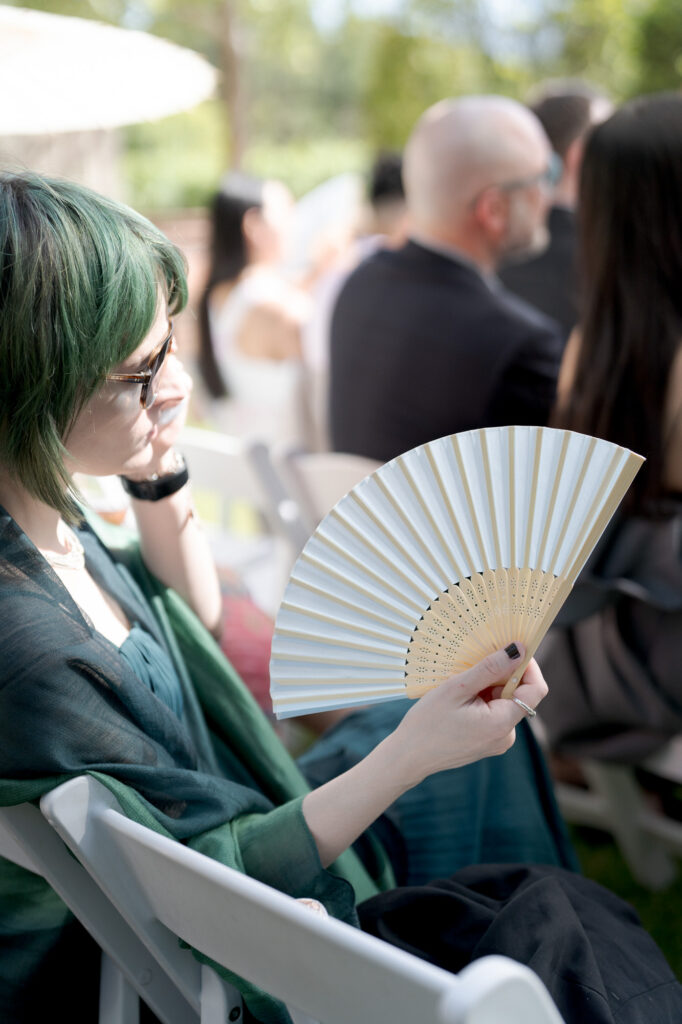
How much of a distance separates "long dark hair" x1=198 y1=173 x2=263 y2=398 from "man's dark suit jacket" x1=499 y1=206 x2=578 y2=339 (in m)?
1.52

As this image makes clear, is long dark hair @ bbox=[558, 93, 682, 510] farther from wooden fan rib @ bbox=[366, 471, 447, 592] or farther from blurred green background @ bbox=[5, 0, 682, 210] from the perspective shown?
blurred green background @ bbox=[5, 0, 682, 210]

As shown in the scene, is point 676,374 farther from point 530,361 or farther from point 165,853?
point 165,853

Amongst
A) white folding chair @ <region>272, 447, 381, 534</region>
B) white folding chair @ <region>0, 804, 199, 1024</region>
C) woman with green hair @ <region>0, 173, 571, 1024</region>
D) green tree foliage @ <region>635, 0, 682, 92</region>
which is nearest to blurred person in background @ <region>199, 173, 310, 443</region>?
white folding chair @ <region>272, 447, 381, 534</region>

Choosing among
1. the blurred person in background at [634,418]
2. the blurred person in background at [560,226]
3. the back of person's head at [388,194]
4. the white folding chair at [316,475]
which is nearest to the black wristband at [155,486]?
the white folding chair at [316,475]

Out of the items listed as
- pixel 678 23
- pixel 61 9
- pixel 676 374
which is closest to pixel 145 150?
pixel 61 9

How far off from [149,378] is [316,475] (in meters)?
1.13

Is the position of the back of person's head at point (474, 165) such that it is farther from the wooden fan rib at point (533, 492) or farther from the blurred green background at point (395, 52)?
the blurred green background at point (395, 52)

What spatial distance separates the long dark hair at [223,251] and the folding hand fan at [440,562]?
3.79 meters

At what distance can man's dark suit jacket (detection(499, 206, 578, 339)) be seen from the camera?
3824 millimetres

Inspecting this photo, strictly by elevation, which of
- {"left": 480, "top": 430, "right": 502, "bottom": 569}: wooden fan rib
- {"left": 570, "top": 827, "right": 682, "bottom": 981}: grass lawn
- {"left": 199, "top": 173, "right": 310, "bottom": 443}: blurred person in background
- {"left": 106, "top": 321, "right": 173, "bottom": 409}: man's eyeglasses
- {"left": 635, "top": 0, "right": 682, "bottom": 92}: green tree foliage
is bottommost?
{"left": 570, "top": 827, "right": 682, "bottom": 981}: grass lawn

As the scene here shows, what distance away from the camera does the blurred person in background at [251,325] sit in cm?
466

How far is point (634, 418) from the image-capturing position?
2094mm

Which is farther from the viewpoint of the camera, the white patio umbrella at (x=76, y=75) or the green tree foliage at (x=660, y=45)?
the green tree foliage at (x=660, y=45)

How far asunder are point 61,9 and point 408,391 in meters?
12.7
